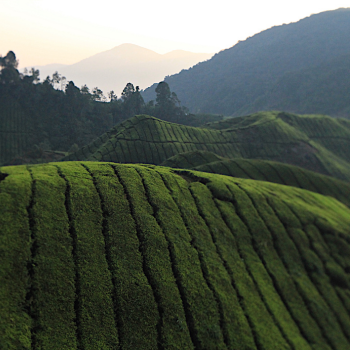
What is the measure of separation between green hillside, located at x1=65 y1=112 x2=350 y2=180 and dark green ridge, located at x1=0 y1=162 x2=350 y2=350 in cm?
3550

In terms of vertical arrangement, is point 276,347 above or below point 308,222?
below

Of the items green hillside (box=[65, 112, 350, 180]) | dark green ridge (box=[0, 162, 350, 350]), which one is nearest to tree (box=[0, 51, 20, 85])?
green hillside (box=[65, 112, 350, 180])

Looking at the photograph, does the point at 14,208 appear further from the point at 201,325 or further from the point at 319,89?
the point at 319,89

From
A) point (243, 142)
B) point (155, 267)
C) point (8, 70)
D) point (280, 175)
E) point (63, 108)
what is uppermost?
point (8, 70)

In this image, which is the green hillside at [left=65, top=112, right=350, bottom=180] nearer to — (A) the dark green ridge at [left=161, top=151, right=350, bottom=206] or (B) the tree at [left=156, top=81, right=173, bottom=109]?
(A) the dark green ridge at [left=161, top=151, right=350, bottom=206]

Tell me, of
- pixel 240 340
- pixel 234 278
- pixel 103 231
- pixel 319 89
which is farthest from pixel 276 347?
pixel 319 89

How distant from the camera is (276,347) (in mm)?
12766

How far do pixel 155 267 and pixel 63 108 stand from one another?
344 ft

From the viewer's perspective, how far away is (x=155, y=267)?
1250 cm

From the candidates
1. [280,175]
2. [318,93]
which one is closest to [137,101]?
[280,175]

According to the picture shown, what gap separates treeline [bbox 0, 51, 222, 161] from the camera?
311 feet

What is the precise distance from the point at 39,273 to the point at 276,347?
452 inches

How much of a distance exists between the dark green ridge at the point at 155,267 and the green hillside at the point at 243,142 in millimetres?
35496

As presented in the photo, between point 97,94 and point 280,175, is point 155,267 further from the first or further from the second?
point 97,94
